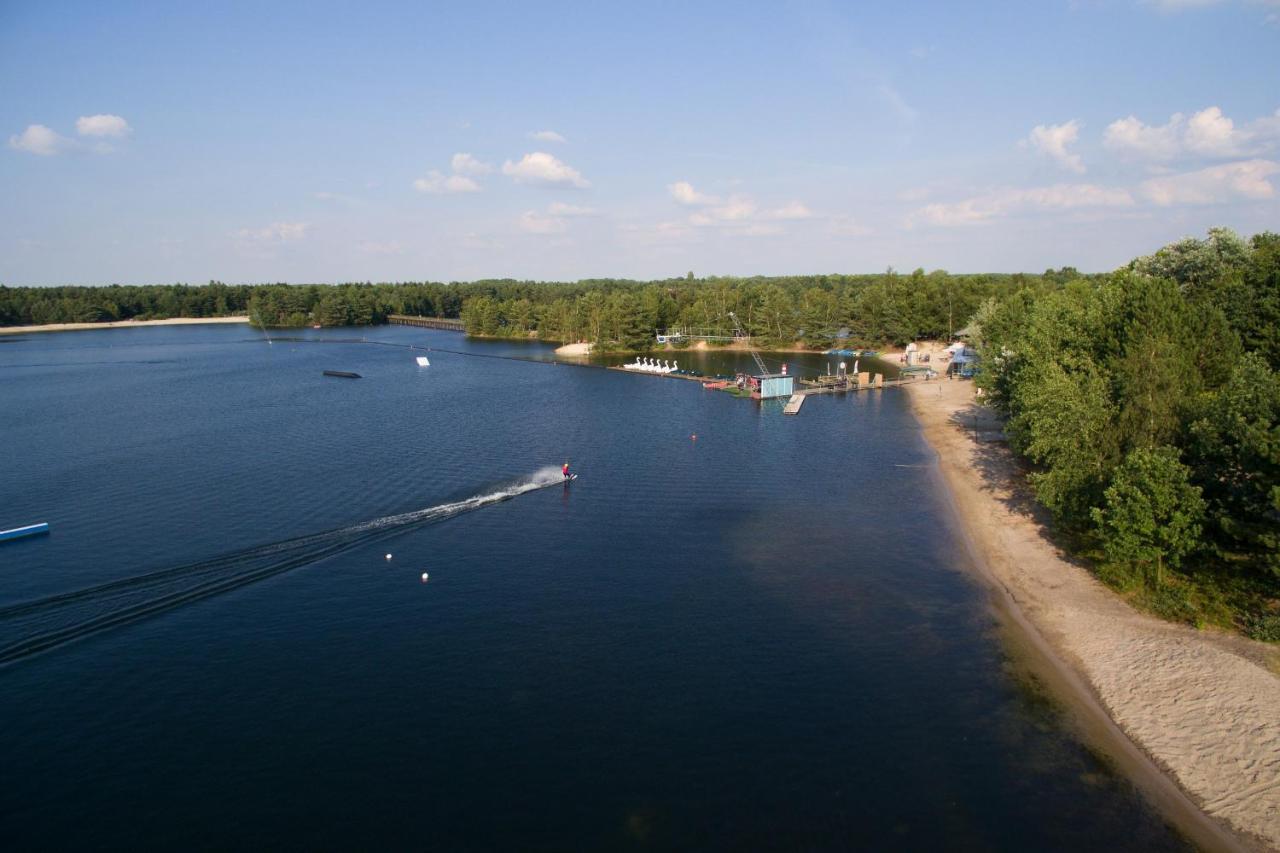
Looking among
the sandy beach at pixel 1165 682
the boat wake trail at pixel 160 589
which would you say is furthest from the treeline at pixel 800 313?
the boat wake trail at pixel 160 589

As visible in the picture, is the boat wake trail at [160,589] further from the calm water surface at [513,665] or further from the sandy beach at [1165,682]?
the sandy beach at [1165,682]

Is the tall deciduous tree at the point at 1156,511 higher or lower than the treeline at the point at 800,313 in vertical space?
lower

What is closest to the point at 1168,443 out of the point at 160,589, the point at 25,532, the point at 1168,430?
the point at 1168,430

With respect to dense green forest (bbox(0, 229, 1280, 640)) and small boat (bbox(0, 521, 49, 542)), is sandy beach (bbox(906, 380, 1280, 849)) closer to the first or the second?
dense green forest (bbox(0, 229, 1280, 640))

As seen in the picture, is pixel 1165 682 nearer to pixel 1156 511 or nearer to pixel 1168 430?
pixel 1156 511

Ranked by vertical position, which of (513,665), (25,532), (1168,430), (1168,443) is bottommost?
(513,665)

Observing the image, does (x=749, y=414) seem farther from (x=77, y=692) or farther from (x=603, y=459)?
(x=77, y=692)
